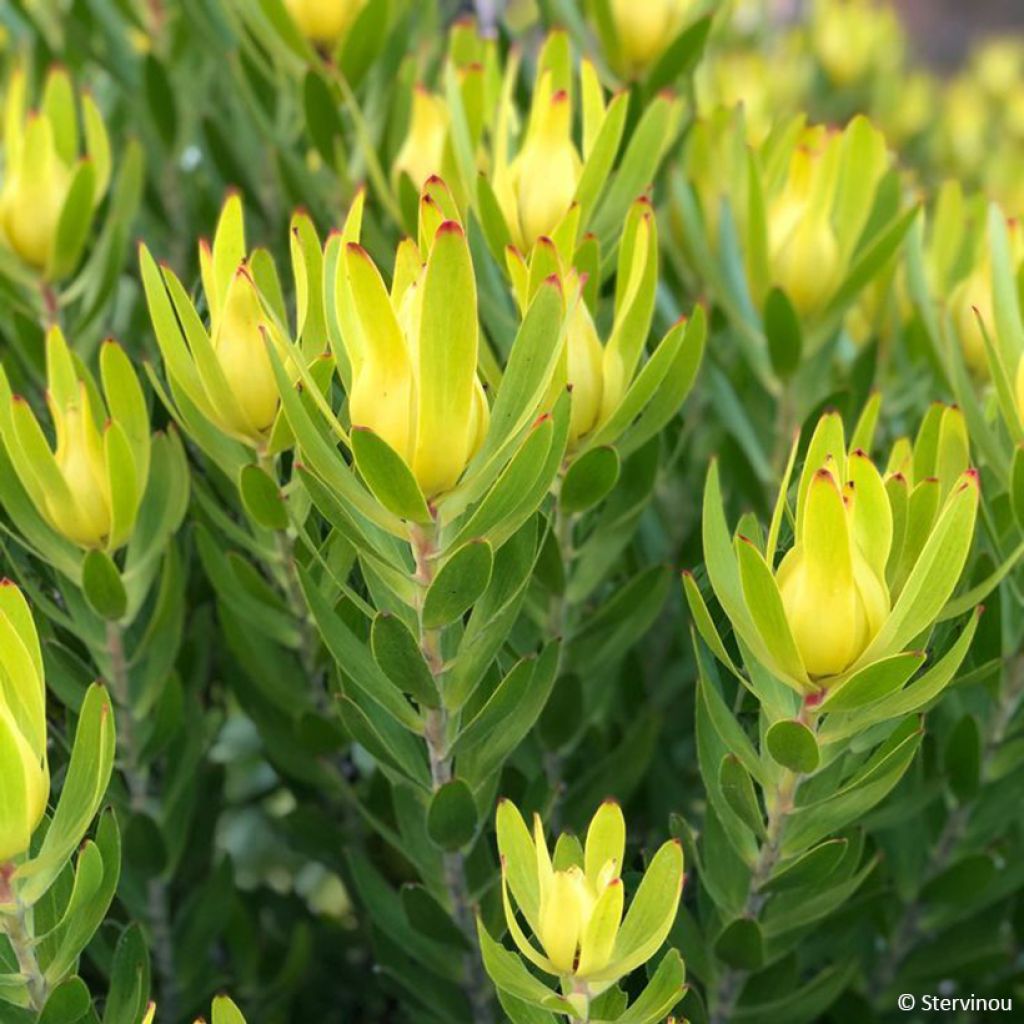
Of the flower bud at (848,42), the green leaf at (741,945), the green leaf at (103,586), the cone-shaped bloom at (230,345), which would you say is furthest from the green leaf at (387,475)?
the flower bud at (848,42)

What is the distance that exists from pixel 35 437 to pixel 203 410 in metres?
0.09

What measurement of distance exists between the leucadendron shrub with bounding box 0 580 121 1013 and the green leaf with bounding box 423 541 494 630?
154 mm

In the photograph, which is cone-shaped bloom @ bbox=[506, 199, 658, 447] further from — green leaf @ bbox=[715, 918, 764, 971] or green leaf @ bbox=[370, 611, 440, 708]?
green leaf @ bbox=[715, 918, 764, 971]

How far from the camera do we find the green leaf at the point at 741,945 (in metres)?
0.76

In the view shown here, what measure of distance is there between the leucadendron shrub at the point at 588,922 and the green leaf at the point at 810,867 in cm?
12

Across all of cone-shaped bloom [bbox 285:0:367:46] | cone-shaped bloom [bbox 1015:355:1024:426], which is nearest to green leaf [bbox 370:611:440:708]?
cone-shaped bloom [bbox 1015:355:1024:426]

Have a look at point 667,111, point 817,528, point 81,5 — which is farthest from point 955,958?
point 81,5

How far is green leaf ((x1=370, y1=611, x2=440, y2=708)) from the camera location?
656 millimetres

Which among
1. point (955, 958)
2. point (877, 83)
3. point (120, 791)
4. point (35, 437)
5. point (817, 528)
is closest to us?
point (817, 528)

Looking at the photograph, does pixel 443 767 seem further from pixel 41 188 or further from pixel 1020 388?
pixel 41 188

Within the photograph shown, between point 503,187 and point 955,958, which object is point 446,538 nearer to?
point 503,187

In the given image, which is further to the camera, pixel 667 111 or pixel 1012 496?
pixel 667 111

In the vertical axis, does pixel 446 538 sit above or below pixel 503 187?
below

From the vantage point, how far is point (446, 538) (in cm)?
66
